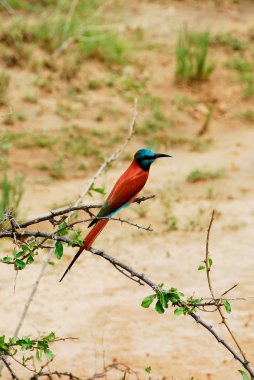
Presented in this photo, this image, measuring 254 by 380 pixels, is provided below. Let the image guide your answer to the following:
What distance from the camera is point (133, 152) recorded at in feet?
20.4

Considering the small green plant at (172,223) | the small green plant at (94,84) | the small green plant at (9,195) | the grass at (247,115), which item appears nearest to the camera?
the small green plant at (9,195)

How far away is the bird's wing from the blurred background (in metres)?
0.61

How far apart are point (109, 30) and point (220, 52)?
4.28 feet

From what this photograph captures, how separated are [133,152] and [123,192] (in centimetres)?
377

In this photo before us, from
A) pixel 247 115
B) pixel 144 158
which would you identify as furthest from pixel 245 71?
pixel 144 158

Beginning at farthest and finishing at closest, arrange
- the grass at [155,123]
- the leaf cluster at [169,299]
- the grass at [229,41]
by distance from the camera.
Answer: the grass at [229,41] < the grass at [155,123] < the leaf cluster at [169,299]

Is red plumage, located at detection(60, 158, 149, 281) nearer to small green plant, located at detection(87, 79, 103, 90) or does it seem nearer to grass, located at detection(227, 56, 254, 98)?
small green plant, located at detection(87, 79, 103, 90)

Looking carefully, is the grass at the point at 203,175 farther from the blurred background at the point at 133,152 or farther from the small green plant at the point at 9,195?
the small green plant at the point at 9,195

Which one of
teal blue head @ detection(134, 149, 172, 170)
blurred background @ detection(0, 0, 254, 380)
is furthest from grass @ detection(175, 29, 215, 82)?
teal blue head @ detection(134, 149, 172, 170)

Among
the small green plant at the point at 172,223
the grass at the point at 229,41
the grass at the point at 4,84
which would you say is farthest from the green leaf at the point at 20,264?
the grass at the point at 229,41

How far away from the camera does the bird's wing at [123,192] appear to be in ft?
8.08

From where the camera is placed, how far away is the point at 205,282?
4.37 metres

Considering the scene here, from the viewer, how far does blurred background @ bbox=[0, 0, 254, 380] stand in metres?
3.82

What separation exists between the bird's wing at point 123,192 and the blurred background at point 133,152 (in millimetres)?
614
